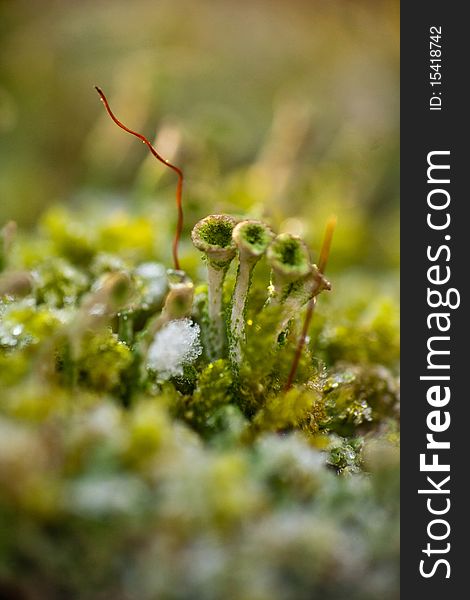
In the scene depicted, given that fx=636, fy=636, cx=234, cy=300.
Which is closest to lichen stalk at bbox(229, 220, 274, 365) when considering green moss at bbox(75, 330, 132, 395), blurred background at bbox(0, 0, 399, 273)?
green moss at bbox(75, 330, 132, 395)

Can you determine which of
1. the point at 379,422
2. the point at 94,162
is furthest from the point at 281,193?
the point at 379,422

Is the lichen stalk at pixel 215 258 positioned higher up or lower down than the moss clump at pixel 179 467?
higher up

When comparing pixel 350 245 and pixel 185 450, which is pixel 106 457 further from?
pixel 350 245

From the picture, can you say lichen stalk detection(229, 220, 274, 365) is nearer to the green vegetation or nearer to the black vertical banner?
the green vegetation

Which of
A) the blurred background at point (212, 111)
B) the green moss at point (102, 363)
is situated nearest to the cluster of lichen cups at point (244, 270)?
the green moss at point (102, 363)

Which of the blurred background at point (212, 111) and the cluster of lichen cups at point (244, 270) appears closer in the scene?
the cluster of lichen cups at point (244, 270)

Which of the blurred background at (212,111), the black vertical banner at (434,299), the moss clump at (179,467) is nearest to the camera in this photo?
the moss clump at (179,467)

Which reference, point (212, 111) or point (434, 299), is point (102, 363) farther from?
point (212, 111)

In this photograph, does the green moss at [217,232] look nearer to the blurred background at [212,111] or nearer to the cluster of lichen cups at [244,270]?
the cluster of lichen cups at [244,270]
